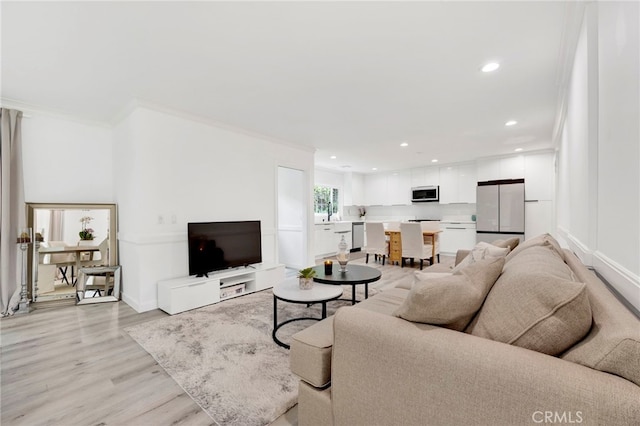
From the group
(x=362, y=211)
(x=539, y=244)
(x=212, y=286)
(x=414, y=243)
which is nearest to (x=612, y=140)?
(x=539, y=244)

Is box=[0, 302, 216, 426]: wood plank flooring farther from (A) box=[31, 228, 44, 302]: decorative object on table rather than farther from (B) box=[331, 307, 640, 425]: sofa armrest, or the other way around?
(B) box=[331, 307, 640, 425]: sofa armrest

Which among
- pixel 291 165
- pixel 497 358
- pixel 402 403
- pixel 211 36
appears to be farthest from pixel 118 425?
pixel 291 165

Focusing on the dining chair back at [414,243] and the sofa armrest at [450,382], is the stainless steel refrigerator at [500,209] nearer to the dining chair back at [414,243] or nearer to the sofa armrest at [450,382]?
the dining chair back at [414,243]

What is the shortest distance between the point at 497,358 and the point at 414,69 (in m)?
2.46

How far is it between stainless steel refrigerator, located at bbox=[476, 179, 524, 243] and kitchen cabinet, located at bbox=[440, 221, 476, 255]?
0.46 meters

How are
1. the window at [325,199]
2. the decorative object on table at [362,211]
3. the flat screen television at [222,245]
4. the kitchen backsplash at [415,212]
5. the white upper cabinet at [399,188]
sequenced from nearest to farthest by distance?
1. the flat screen television at [222,245]
2. the kitchen backsplash at [415,212]
3. the window at [325,199]
4. the white upper cabinet at [399,188]
5. the decorative object on table at [362,211]

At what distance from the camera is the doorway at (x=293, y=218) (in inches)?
217

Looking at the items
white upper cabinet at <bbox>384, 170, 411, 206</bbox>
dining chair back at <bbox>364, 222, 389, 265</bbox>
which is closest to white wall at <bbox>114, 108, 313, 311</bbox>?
dining chair back at <bbox>364, 222, 389, 265</bbox>

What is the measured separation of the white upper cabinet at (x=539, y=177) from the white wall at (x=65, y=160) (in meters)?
7.82

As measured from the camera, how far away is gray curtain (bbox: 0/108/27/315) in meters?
3.13

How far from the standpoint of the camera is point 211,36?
6.80 feet

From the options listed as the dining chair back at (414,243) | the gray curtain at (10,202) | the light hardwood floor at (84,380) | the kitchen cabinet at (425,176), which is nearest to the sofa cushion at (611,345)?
the light hardwood floor at (84,380)

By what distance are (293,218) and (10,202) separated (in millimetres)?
4074

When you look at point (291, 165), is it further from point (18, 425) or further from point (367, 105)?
point (18, 425)
